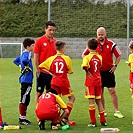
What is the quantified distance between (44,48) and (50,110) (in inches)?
66.2

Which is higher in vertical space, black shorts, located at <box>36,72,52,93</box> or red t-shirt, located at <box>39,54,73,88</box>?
red t-shirt, located at <box>39,54,73,88</box>

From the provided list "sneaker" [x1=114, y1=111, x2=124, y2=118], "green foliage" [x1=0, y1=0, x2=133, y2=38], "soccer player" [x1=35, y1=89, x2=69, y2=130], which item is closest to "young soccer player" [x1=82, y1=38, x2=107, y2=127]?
"soccer player" [x1=35, y1=89, x2=69, y2=130]

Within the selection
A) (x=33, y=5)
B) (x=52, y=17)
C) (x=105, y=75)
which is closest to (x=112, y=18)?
(x=52, y=17)

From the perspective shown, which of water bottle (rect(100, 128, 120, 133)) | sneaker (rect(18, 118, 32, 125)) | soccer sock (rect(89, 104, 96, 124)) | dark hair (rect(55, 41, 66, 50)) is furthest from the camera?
sneaker (rect(18, 118, 32, 125))

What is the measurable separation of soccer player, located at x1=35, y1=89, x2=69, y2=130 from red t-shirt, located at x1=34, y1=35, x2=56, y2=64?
45.1 inches

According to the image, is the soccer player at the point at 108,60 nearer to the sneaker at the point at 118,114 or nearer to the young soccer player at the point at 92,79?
the sneaker at the point at 118,114

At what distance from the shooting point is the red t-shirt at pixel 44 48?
9.92m

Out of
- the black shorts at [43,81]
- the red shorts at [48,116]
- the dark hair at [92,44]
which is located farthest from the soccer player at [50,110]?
the dark hair at [92,44]

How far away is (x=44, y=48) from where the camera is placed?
32.6 ft

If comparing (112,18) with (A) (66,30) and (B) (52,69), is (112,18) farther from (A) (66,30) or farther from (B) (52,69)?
(B) (52,69)

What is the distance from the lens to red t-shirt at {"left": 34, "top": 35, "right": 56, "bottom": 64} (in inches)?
391

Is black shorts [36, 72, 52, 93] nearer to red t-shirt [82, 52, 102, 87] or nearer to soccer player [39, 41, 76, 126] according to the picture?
Answer: soccer player [39, 41, 76, 126]

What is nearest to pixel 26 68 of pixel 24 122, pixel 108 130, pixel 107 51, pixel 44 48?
pixel 44 48

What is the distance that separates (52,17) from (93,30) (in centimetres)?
282
